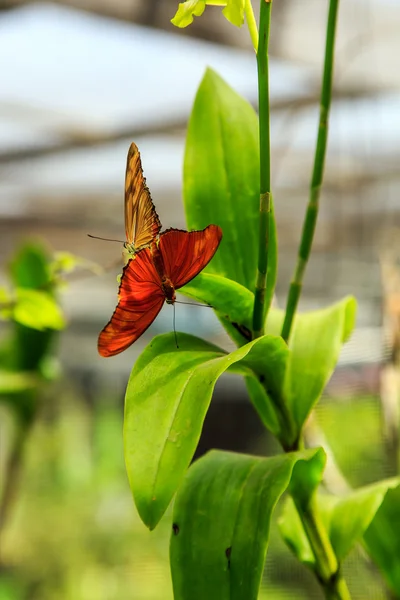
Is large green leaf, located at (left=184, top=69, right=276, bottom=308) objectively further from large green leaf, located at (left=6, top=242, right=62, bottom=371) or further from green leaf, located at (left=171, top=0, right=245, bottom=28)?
large green leaf, located at (left=6, top=242, right=62, bottom=371)

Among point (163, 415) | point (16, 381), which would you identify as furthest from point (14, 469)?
point (163, 415)

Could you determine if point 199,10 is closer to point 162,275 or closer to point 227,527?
point 162,275

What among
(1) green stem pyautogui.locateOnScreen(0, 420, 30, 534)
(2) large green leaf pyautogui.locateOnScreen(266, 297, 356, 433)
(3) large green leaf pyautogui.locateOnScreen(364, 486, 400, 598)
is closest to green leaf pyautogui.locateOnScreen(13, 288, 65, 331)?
(2) large green leaf pyautogui.locateOnScreen(266, 297, 356, 433)

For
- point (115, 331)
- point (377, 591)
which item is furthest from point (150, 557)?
point (115, 331)

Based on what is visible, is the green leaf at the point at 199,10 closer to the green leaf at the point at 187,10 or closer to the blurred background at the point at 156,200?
the green leaf at the point at 187,10

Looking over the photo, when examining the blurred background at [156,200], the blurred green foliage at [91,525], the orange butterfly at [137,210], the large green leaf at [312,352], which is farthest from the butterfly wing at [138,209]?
the blurred green foliage at [91,525]

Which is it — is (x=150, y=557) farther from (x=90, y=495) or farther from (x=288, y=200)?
(x=288, y=200)
